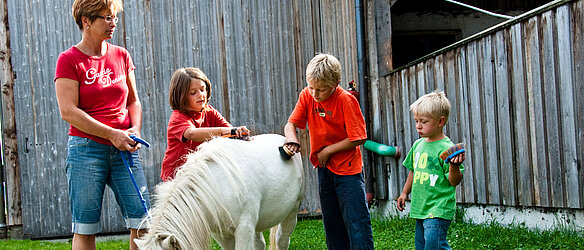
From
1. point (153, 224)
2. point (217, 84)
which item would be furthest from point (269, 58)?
point (153, 224)

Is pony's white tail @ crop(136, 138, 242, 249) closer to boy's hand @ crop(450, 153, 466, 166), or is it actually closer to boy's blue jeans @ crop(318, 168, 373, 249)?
boy's blue jeans @ crop(318, 168, 373, 249)

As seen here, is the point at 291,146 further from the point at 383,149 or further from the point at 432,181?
the point at 383,149

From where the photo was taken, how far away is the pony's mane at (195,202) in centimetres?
239

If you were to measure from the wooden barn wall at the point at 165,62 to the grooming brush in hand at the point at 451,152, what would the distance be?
395 cm

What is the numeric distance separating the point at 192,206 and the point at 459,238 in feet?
8.18

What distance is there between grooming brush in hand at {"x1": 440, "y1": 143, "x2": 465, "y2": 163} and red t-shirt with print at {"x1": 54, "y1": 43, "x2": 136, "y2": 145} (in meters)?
1.81

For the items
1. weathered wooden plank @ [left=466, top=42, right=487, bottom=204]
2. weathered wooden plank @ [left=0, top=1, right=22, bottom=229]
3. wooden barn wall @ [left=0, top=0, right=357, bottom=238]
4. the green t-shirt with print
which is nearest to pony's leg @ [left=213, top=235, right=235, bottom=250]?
the green t-shirt with print

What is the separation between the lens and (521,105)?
410 centimetres

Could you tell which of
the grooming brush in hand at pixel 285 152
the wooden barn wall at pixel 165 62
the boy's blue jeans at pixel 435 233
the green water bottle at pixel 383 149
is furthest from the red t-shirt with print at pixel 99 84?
the green water bottle at pixel 383 149

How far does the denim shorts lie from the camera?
2.86 meters

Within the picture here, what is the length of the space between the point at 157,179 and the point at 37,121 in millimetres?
1521

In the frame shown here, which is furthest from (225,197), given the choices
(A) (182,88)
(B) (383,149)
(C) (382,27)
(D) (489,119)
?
(C) (382,27)

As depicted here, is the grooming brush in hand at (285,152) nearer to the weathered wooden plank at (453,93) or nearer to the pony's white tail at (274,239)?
the pony's white tail at (274,239)

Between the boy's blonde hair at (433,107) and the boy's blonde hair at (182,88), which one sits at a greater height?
the boy's blonde hair at (182,88)
